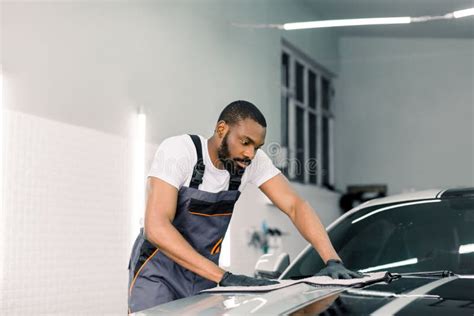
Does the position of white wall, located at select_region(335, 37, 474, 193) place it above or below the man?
Result: above

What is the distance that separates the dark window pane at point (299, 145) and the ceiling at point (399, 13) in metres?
→ 1.35

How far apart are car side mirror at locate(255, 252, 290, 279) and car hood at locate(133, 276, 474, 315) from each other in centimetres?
80

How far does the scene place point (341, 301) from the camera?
1.91 meters

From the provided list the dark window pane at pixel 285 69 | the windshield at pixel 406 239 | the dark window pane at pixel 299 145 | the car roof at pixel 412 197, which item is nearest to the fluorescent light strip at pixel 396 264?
the windshield at pixel 406 239

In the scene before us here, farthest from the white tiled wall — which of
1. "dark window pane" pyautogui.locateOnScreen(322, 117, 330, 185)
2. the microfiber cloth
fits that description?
"dark window pane" pyautogui.locateOnScreen(322, 117, 330, 185)

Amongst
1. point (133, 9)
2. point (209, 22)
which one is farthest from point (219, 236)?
point (209, 22)

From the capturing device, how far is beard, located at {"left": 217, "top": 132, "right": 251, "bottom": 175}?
255 centimetres

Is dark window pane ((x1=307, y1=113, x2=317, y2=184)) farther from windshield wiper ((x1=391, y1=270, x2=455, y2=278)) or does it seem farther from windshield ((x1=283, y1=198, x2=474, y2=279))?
windshield wiper ((x1=391, y1=270, x2=455, y2=278))

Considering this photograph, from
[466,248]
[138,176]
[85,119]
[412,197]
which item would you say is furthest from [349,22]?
[466,248]

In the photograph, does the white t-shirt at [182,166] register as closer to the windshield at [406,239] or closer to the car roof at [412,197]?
the windshield at [406,239]

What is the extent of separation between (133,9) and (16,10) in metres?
1.26

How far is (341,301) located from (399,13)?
7.52 m

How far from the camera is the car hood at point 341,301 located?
1.81m

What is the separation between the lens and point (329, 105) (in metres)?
10.3
